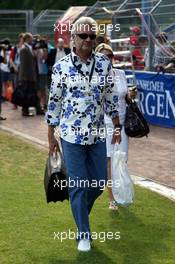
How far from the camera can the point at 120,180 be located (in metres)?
6.80

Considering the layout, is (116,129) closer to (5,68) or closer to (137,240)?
(137,240)

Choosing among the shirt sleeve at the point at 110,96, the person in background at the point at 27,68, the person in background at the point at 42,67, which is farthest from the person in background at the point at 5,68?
the shirt sleeve at the point at 110,96

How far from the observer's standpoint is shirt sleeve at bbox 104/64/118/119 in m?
5.48

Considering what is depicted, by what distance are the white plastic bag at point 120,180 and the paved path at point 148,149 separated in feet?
4.91

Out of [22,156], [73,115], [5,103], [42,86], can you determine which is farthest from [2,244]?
[5,103]

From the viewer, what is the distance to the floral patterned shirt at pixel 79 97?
209 inches

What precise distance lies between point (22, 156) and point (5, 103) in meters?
8.65

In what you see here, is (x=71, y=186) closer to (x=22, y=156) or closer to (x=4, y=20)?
(x=22, y=156)

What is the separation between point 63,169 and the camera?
18.1ft

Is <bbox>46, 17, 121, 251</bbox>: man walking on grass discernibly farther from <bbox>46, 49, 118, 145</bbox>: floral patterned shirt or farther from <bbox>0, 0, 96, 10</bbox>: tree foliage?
<bbox>0, 0, 96, 10</bbox>: tree foliage

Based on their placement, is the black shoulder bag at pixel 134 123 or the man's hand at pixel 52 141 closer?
the man's hand at pixel 52 141

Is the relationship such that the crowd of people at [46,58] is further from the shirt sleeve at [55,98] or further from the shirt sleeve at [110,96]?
the shirt sleeve at [55,98]

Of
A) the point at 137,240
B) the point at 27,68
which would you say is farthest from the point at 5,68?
the point at 137,240

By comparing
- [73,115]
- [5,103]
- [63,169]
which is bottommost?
[5,103]
